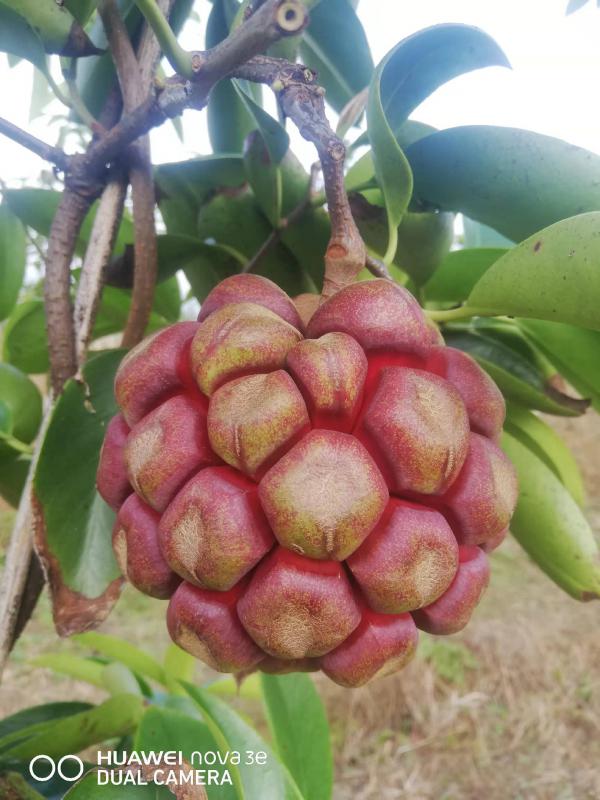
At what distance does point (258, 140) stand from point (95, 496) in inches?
15.7

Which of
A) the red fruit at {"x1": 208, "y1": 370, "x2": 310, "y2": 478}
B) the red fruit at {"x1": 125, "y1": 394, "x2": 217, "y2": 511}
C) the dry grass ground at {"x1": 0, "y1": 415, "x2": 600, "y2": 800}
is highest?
the red fruit at {"x1": 208, "y1": 370, "x2": 310, "y2": 478}

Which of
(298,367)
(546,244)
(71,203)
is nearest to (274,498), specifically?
(298,367)

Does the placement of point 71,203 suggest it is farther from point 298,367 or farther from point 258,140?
point 298,367

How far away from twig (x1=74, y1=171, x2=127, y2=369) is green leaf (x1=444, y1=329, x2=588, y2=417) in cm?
39

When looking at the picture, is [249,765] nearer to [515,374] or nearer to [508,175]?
[515,374]

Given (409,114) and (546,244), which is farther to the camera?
(409,114)

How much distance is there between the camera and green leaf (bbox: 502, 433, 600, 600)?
711mm

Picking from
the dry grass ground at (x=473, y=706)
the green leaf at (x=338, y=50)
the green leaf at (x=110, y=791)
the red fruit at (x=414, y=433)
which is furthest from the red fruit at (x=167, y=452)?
the dry grass ground at (x=473, y=706)

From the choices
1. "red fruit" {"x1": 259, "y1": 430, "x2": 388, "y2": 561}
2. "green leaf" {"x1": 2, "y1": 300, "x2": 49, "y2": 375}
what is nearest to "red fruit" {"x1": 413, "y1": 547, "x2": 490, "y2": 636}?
"red fruit" {"x1": 259, "y1": 430, "x2": 388, "y2": 561}

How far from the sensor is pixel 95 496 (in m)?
0.67

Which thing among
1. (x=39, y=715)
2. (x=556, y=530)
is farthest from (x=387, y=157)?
(x=39, y=715)

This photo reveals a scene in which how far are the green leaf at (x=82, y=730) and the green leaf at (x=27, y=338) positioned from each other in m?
0.45

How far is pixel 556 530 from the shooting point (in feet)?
2.37

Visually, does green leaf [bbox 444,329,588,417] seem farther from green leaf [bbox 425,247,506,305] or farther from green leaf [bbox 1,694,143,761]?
green leaf [bbox 1,694,143,761]
